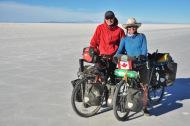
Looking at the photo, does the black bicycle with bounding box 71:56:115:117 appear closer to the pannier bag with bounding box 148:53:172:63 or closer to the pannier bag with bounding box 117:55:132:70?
the pannier bag with bounding box 117:55:132:70

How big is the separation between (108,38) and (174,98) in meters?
2.13

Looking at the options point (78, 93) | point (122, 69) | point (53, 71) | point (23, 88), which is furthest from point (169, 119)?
point (53, 71)

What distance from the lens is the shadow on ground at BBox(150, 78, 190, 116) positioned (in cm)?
664

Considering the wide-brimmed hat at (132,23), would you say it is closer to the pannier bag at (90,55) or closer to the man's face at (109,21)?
the man's face at (109,21)

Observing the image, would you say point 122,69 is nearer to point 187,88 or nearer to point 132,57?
point 132,57

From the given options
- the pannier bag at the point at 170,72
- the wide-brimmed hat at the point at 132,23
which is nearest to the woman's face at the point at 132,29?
the wide-brimmed hat at the point at 132,23

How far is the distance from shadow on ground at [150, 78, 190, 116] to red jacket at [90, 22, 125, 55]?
1.31 meters

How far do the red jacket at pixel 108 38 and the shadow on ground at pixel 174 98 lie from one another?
1306 millimetres

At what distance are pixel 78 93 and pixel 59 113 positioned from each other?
68cm

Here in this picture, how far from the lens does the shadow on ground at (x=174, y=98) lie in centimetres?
664

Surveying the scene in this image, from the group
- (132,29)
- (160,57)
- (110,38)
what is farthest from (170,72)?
(110,38)

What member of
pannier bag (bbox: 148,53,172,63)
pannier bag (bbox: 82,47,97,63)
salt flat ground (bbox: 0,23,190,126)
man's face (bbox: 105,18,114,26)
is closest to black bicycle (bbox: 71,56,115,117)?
pannier bag (bbox: 82,47,97,63)

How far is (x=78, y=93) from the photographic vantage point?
5871mm

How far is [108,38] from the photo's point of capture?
6332 millimetres
